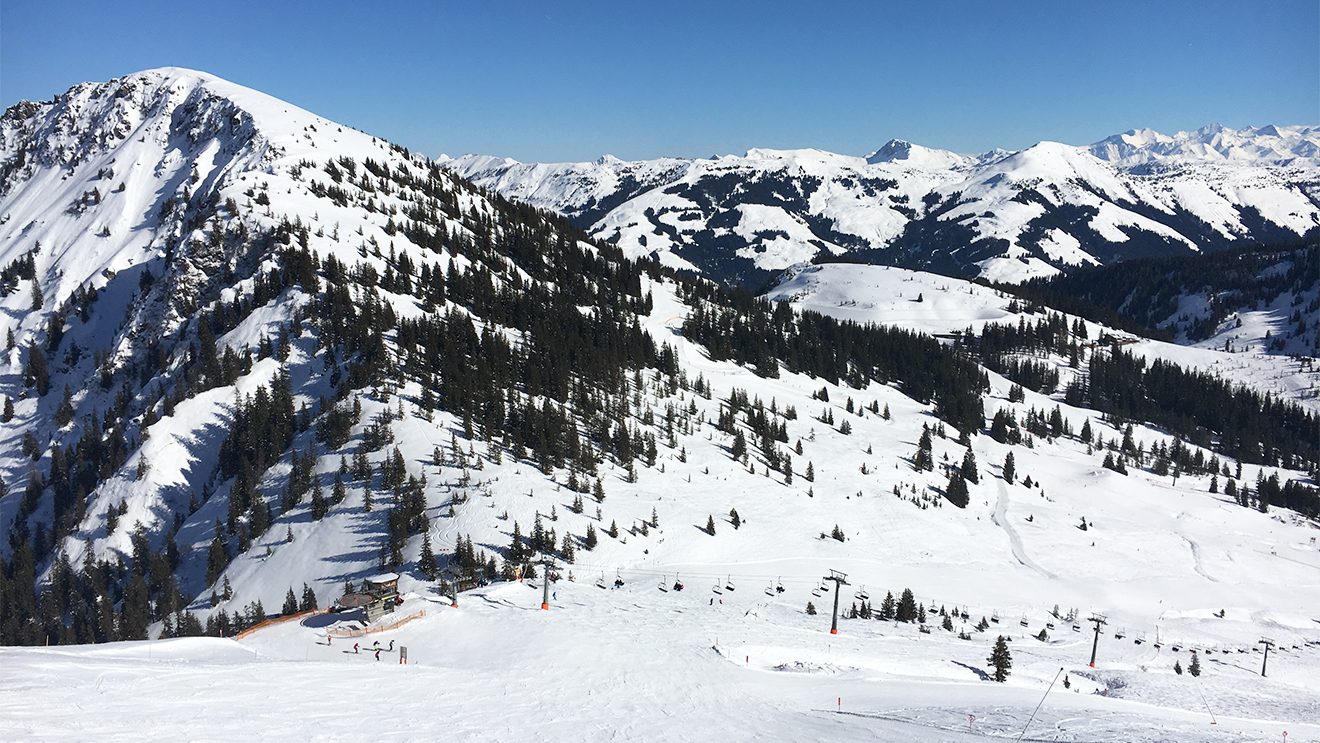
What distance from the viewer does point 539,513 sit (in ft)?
255

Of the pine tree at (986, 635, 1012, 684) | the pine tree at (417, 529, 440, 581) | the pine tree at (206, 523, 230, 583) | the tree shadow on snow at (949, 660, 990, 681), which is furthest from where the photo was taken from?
the pine tree at (206, 523, 230, 583)

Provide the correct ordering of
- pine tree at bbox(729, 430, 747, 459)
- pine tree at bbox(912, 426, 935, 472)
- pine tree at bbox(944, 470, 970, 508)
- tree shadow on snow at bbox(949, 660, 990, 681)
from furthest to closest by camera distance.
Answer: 1. pine tree at bbox(912, 426, 935, 472)
2. pine tree at bbox(944, 470, 970, 508)
3. pine tree at bbox(729, 430, 747, 459)
4. tree shadow on snow at bbox(949, 660, 990, 681)

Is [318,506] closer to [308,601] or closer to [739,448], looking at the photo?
[308,601]

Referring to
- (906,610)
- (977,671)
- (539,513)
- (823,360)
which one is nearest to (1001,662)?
(977,671)

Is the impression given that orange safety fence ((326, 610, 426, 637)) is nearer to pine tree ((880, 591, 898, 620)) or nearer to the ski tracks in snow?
pine tree ((880, 591, 898, 620))

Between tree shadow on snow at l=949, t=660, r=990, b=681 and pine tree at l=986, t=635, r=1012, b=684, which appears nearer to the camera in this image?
pine tree at l=986, t=635, r=1012, b=684

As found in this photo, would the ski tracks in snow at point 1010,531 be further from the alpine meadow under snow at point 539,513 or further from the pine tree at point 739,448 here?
the pine tree at point 739,448

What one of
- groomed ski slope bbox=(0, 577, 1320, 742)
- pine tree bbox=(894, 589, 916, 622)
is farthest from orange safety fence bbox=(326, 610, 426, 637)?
pine tree bbox=(894, 589, 916, 622)

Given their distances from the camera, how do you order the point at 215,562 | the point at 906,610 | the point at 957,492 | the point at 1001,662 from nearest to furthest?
the point at 1001,662 → the point at 906,610 → the point at 215,562 → the point at 957,492

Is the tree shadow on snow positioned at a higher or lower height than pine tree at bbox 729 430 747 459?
lower

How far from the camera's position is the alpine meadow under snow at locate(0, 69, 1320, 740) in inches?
1528

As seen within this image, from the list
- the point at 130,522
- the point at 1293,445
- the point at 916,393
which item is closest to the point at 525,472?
the point at 130,522

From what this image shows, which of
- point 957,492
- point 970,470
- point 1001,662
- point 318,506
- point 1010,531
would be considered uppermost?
point 970,470

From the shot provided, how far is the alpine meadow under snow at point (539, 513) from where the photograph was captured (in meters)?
38.8
